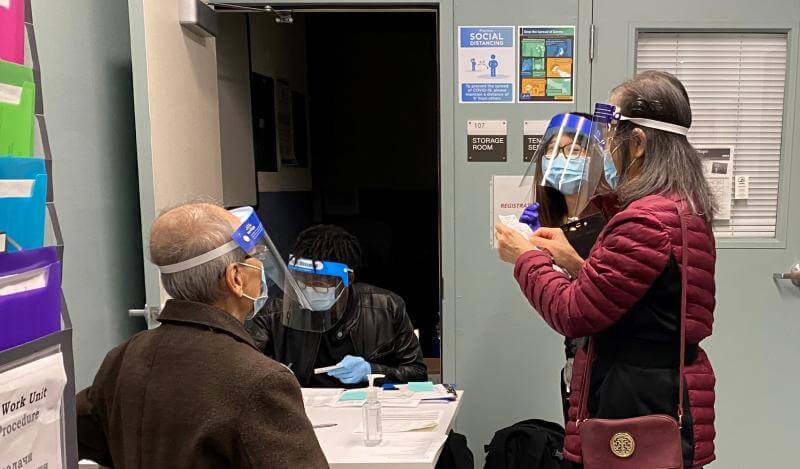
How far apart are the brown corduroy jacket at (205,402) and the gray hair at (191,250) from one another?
4cm

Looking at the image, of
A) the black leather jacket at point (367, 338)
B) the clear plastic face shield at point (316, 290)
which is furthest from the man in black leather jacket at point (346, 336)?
the clear plastic face shield at point (316, 290)

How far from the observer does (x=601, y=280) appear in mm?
1252

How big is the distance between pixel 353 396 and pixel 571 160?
947mm

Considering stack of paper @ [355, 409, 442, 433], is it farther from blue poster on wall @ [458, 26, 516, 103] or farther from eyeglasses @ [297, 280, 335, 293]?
blue poster on wall @ [458, 26, 516, 103]

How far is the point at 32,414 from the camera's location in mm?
618

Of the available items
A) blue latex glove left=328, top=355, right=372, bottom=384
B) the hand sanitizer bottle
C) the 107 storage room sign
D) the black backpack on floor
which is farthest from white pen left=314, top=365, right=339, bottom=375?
the 107 storage room sign

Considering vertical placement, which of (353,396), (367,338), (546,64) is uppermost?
(546,64)

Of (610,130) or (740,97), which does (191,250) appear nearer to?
(610,130)

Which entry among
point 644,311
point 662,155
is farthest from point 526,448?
point 662,155

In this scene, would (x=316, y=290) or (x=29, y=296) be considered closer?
(x=29, y=296)

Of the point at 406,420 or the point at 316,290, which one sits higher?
the point at 316,290

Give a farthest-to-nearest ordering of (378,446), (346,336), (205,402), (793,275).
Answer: (793,275), (346,336), (378,446), (205,402)

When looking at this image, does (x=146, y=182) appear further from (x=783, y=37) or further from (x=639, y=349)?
(x=783, y=37)

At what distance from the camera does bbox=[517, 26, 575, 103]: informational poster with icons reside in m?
2.17
